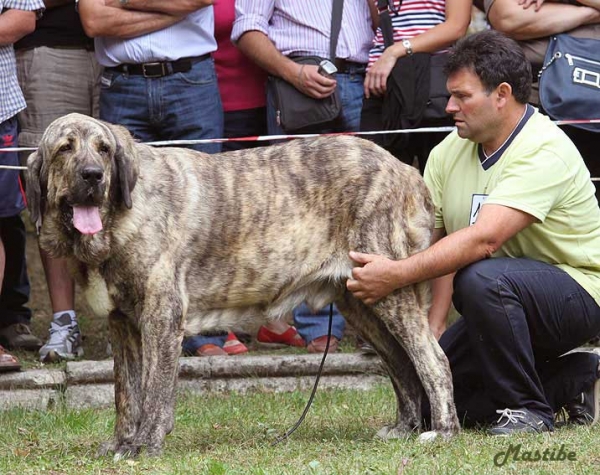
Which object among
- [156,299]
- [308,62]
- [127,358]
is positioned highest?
[308,62]

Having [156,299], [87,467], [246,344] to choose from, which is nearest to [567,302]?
[156,299]

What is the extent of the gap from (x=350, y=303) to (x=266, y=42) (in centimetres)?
208

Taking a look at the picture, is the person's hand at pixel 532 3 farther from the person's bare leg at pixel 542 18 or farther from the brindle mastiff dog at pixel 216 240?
the brindle mastiff dog at pixel 216 240

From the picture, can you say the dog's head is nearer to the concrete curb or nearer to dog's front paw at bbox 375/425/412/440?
dog's front paw at bbox 375/425/412/440

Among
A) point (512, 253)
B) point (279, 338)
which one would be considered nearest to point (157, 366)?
point (512, 253)

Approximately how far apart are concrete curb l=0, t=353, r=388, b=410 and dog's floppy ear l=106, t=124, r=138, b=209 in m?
2.14

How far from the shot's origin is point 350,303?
6.23 m

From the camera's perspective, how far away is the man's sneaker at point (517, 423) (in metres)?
5.82

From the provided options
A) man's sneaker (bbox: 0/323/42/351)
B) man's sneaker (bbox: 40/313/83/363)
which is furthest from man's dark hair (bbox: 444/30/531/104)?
man's sneaker (bbox: 0/323/42/351)

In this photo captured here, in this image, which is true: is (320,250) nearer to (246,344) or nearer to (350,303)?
(350,303)

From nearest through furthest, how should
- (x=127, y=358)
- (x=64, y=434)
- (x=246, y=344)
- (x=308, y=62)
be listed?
(x=127, y=358) < (x=64, y=434) < (x=308, y=62) < (x=246, y=344)

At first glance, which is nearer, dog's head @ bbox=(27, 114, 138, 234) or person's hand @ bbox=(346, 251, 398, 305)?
dog's head @ bbox=(27, 114, 138, 234)

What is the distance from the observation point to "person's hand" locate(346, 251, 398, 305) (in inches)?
230

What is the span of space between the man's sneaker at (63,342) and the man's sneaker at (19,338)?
13.5 inches
